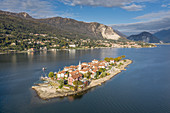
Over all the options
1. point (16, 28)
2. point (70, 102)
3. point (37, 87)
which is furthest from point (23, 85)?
point (16, 28)

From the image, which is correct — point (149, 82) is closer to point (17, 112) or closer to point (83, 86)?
point (83, 86)

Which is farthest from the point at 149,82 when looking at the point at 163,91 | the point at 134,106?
the point at 134,106

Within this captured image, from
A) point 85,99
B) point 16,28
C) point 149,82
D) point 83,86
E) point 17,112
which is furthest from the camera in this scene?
point 16,28

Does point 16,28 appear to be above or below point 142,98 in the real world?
above

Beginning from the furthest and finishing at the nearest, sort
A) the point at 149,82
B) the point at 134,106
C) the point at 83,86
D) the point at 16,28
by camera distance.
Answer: the point at 16,28
the point at 149,82
the point at 83,86
the point at 134,106

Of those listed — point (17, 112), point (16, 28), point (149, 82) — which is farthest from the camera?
point (16, 28)

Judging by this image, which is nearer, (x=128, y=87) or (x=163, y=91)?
(x=163, y=91)

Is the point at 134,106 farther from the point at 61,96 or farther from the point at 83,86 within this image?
the point at 61,96

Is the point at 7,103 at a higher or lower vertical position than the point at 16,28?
lower

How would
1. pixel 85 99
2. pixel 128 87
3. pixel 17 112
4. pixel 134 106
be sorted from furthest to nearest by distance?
pixel 128 87, pixel 85 99, pixel 134 106, pixel 17 112
